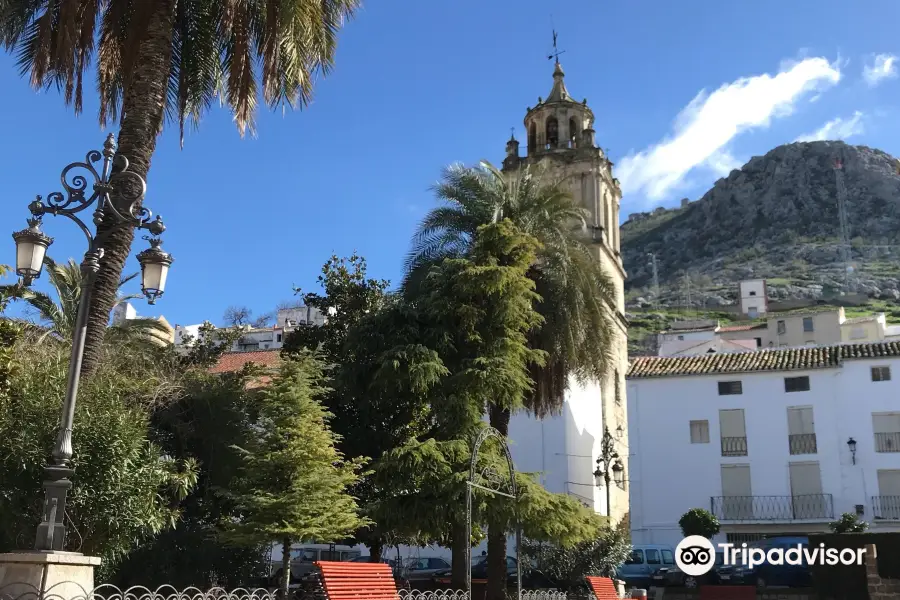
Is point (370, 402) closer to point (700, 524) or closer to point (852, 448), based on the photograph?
point (700, 524)

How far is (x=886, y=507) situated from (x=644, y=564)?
12.7m

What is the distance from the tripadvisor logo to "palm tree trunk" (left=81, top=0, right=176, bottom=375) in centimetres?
1820

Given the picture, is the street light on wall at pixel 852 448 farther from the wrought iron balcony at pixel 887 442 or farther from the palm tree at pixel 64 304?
the palm tree at pixel 64 304

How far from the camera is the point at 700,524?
3045 centimetres

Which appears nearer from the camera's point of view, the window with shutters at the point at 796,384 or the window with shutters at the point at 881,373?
the window with shutters at the point at 881,373

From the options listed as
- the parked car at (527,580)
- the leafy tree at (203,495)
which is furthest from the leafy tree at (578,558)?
the leafy tree at (203,495)

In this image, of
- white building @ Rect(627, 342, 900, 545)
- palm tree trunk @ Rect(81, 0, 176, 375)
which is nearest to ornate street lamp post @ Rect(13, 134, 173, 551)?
palm tree trunk @ Rect(81, 0, 176, 375)

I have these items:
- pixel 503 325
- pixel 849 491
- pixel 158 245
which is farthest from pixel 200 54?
pixel 849 491

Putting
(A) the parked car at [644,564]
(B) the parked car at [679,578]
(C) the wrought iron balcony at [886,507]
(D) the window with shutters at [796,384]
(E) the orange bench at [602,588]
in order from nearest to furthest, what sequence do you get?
(E) the orange bench at [602,588] → (B) the parked car at [679,578] → (A) the parked car at [644,564] → (C) the wrought iron balcony at [886,507] → (D) the window with shutters at [796,384]

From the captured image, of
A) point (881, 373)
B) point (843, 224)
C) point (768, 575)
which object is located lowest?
point (768, 575)

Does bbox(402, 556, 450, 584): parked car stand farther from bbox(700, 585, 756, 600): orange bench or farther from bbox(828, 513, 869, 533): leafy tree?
bbox(828, 513, 869, 533): leafy tree

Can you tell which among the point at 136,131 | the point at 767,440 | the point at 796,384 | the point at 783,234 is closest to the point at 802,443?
the point at 767,440

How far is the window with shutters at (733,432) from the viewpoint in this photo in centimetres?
3578

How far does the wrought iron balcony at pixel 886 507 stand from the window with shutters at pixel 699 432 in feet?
22.0
